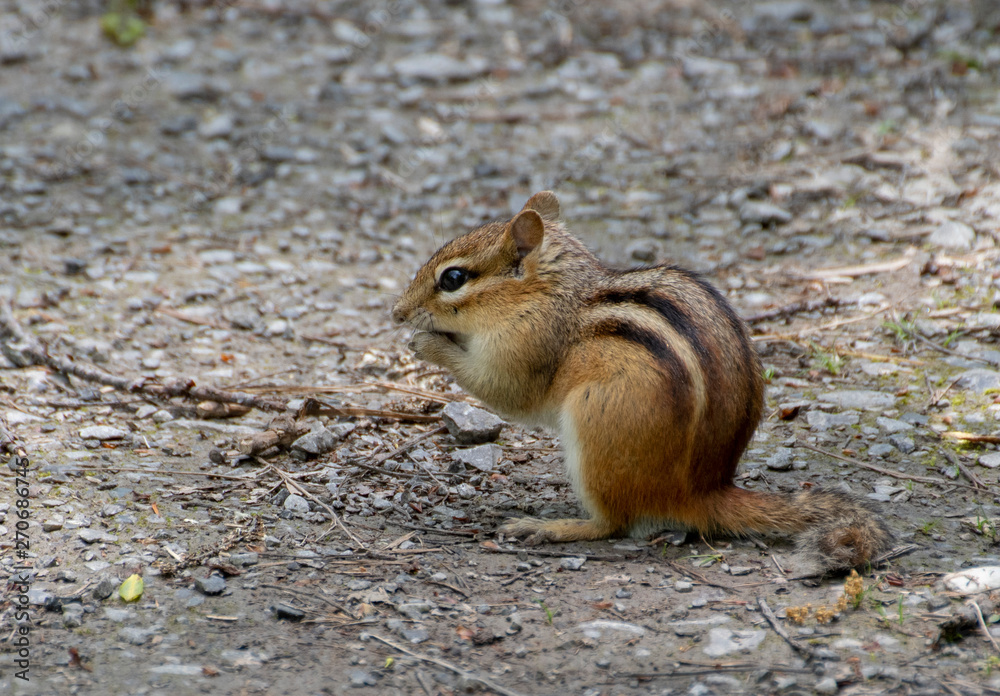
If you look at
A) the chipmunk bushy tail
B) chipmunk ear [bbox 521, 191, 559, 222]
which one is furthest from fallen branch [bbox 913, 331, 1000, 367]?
chipmunk ear [bbox 521, 191, 559, 222]

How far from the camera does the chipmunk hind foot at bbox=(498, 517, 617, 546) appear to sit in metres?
3.30

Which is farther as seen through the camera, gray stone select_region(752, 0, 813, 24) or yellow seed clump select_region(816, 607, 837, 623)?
gray stone select_region(752, 0, 813, 24)

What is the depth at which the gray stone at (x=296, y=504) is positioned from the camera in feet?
11.1

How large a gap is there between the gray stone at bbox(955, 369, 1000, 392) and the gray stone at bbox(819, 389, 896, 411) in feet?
0.99

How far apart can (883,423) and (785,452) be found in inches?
17.6

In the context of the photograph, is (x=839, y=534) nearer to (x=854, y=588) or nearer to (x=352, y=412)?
(x=854, y=588)

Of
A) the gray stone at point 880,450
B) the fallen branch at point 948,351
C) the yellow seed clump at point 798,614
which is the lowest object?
the yellow seed clump at point 798,614

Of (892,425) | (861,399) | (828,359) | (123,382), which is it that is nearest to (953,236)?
(828,359)

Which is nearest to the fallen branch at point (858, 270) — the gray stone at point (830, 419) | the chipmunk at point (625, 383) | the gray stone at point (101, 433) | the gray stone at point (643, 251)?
the gray stone at point (643, 251)

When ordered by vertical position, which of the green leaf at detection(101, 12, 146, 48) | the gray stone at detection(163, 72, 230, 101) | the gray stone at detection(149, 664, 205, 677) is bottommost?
the gray stone at detection(149, 664, 205, 677)

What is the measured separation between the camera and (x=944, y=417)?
393 centimetres

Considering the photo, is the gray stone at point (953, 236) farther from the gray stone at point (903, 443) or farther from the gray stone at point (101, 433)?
→ the gray stone at point (101, 433)

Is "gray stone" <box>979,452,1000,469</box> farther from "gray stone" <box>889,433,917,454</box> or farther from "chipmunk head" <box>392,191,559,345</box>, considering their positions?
"chipmunk head" <box>392,191,559,345</box>

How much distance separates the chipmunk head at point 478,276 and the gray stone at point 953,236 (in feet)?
8.68
